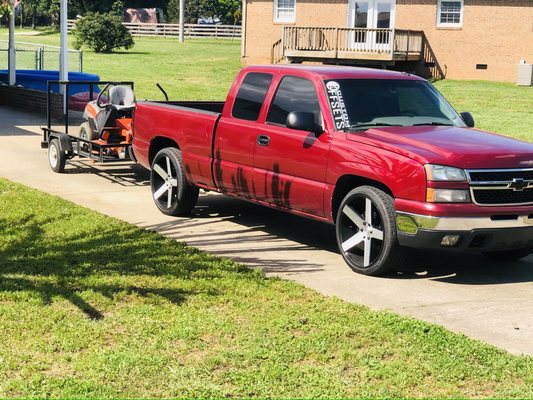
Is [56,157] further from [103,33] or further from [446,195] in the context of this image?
[103,33]

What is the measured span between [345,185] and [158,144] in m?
3.42

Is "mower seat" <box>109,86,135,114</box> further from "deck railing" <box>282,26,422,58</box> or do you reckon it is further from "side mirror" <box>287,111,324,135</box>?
"deck railing" <box>282,26,422,58</box>

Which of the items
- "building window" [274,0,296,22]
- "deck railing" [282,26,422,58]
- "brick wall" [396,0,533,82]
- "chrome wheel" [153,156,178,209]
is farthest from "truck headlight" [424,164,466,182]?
"building window" [274,0,296,22]

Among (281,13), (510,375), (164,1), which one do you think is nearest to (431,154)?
(510,375)

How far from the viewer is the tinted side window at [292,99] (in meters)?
8.92

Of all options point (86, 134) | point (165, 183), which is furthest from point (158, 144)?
point (86, 134)

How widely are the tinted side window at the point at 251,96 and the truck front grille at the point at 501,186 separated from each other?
2709 mm

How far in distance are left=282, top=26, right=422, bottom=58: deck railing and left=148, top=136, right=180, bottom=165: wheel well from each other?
24.6 meters

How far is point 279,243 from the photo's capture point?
935cm

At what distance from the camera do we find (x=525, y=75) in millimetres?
33312

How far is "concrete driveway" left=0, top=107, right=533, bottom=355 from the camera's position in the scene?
6.91 metres

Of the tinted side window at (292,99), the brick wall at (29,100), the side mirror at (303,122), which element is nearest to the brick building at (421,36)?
the brick wall at (29,100)

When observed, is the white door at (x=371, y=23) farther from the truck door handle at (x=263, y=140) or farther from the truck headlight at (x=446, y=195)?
the truck headlight at (x=446, y=195)

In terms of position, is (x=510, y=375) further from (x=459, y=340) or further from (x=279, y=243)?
(x=279, y=243)
